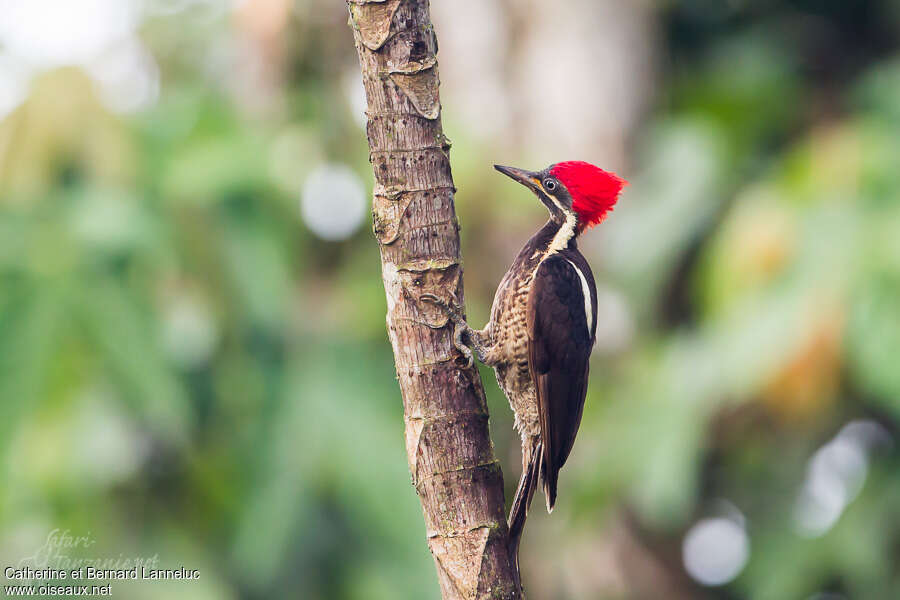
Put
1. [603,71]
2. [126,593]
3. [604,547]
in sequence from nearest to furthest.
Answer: [126,593] → [604,547] → [603,71]

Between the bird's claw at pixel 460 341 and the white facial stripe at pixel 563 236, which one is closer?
the bird's claw at pixel 460 341

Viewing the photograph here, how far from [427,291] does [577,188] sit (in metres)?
0.89

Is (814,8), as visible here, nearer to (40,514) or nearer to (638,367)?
(638,367)

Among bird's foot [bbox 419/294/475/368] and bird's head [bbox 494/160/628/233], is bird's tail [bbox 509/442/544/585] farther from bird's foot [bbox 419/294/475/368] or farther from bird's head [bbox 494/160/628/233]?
bird's head [bbox 494/160/628/233]

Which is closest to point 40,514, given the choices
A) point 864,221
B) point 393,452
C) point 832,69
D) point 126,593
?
point 126,593

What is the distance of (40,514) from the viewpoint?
5406mm

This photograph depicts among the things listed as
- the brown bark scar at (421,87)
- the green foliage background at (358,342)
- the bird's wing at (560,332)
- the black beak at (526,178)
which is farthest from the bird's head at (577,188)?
the green foliage background at (358,342)

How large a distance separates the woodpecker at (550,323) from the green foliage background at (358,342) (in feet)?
7.20

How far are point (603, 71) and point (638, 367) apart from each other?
257 centimetres

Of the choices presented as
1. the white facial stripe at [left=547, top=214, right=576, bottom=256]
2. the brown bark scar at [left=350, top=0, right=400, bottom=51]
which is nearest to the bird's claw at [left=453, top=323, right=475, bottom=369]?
the brown bark scar at [left=350, top=0, right=400, bottom=51]

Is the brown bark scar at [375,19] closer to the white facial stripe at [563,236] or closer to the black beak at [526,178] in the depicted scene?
the black beak at [526,178]

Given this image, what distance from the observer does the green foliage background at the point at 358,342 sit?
492cm

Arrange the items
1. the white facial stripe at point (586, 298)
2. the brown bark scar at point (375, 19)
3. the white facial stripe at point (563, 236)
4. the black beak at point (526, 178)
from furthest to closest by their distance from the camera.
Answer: the white facial stripe at point (586, 298) → the white facial stripe at point (563, 236) → the black beak at point (526, 178) → the brown bark scar at point (375, 19)

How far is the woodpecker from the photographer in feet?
9.61
